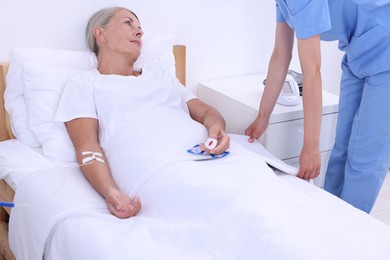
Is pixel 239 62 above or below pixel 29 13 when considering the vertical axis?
below

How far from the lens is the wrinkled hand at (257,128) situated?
6.86ft

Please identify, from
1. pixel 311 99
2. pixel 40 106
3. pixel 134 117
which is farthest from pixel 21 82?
pixel 311 99

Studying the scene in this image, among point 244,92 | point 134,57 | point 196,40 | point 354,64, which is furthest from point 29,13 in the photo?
point 354,64

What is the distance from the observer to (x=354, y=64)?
197 centimetres

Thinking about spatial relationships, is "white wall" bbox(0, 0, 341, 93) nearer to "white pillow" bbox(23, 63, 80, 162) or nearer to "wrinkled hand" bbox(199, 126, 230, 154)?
"white pillow" bbox(23, 63, 80, 162)

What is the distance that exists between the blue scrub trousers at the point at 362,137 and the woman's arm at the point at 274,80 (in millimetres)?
236

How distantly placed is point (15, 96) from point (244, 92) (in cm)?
98

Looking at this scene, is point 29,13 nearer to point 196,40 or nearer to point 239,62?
point 196,40

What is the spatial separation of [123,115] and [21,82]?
0.43 meters

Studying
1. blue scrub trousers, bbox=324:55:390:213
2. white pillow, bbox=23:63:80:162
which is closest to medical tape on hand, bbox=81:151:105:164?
white pillow, bbox=23:63:80:162

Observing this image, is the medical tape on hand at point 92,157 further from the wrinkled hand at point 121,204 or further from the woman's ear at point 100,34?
the woman's ear at point 100,34

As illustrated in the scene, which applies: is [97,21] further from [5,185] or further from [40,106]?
[5,185]

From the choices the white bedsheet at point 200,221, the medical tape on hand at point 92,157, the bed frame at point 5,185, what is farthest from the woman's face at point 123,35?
the white bedsheet at point 200,221

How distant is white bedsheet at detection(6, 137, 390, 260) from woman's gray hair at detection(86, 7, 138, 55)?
0.65 metres
